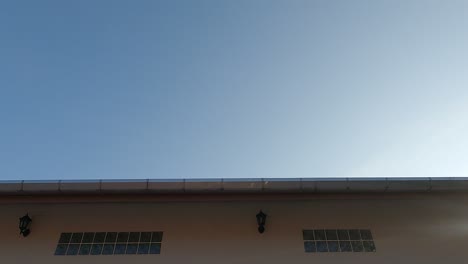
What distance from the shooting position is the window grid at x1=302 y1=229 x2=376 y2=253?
12.2 feet

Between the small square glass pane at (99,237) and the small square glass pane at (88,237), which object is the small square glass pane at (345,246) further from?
the small square glass pane at (88,237)

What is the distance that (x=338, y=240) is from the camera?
3.81 m

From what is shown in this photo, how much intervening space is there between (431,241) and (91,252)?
14.5 feet

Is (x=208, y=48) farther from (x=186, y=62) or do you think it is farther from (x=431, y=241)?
(x=431, y=241)

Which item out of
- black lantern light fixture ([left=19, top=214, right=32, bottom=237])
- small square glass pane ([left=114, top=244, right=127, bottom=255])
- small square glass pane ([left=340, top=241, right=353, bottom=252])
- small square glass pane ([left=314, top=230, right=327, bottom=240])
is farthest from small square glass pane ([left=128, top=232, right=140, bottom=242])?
small square glass pane ([left=340, top=241, right=353, bottom=252])

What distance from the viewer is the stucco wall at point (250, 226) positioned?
3652 millimetres

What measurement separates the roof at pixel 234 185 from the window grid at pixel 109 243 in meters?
0.58

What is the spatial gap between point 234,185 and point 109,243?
182cm

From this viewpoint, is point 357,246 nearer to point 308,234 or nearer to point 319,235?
point 319,235

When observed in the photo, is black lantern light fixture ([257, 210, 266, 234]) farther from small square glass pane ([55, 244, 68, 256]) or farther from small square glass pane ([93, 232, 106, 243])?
small square glass pane ([55, 244, 68, 256])

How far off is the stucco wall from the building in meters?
0.01

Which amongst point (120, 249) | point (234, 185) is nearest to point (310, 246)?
point (234, 185)

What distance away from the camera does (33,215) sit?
13.0 feet

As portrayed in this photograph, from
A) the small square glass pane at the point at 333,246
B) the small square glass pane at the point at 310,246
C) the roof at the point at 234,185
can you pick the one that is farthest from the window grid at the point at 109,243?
the small square glass pane at the point at 333,246
